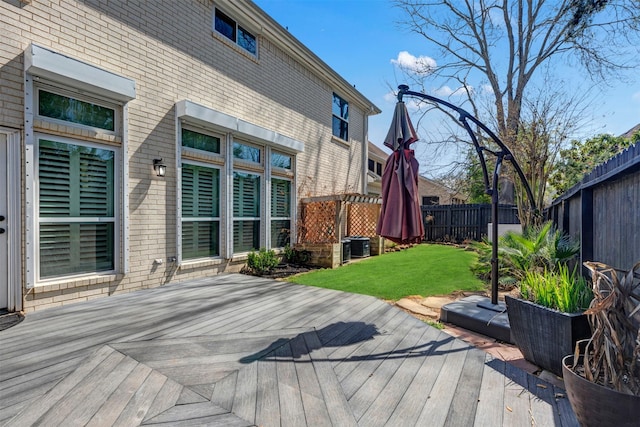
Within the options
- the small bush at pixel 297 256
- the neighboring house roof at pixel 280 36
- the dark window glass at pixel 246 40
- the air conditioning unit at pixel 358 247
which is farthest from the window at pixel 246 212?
the air conditioning unit at pixel 358 247

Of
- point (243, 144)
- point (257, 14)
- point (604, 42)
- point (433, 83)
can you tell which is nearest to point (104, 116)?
point (243, 144)

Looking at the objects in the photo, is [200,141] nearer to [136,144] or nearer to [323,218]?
[136,144]

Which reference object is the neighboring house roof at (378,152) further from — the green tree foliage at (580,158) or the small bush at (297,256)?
the small bush at (297,256)

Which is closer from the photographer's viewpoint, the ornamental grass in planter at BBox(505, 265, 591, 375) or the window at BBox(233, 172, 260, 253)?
the ornamental grass in planter at BBox(505, 265, 591, 375)

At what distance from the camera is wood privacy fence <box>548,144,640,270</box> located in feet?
9.00

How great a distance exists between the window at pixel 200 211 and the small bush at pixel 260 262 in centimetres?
76

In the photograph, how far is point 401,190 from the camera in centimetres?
396

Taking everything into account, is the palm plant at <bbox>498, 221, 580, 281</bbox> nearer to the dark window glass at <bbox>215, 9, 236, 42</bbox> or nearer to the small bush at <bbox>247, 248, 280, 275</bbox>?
the small bush at <bbox>247, 248, 280, 275</bbox>

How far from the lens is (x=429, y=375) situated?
97.5 inches

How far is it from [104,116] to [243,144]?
277cm

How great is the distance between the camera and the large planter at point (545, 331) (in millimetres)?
2326

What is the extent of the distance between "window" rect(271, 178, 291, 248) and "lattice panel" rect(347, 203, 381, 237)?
10.8ft

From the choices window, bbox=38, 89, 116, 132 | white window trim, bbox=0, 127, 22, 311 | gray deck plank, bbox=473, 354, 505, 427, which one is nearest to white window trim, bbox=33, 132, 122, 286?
white window trim, bbox=0, 127, 22, 311

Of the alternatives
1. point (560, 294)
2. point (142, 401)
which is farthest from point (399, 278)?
point (142, 401)
